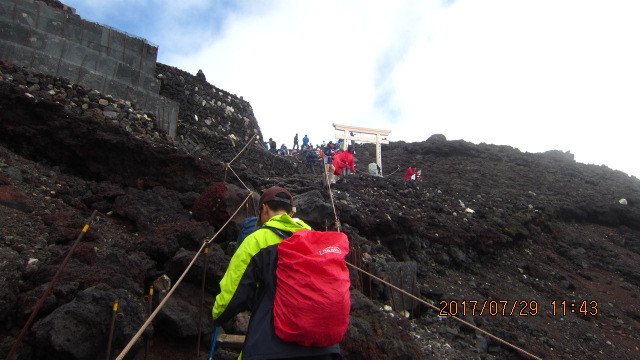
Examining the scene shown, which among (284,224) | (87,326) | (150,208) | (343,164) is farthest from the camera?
(343,164)

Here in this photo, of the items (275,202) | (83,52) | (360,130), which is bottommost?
(275,202)

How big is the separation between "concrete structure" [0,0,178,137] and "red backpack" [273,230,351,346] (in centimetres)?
734

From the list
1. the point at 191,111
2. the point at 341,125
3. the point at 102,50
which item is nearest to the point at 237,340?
the point at 102,50

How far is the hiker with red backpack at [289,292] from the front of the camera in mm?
2162

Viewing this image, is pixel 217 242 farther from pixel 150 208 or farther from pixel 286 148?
pixel 286 148

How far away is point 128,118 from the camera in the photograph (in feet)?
24.9

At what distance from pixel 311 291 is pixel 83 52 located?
8063 millimetres

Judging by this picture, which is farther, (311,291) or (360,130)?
(360,130)

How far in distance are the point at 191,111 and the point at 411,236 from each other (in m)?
6.52

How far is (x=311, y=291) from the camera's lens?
2.18 metres

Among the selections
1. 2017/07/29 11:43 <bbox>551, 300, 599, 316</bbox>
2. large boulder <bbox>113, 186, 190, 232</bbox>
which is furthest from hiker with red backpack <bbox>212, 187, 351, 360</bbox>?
2017/07/29 11:43 <bbox>551, 300, 599, 316</bbox>

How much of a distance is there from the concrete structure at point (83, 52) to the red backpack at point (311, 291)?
24.1 ft

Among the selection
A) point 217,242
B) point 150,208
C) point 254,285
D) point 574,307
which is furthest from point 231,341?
point 574,307

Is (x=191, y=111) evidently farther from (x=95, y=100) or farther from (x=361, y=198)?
(x=361, y=198)
